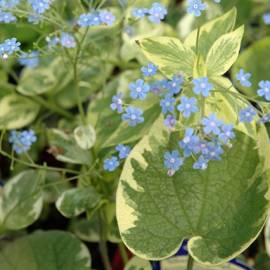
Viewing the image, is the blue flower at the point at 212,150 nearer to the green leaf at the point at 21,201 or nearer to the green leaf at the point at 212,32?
the green leaf at the point at 212,32

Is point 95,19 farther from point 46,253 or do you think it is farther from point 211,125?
point 46,253

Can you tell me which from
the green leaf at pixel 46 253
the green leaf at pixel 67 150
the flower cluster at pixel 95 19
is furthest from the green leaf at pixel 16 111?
the flower cluster at pixel 95 19

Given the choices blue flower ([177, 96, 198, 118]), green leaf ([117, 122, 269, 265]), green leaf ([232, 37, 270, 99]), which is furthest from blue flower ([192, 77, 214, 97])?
green leaf ([232, 37, 270, 99])

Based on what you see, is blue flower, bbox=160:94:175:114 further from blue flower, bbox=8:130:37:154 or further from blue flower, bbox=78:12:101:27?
blue flower, bbox=8:130:37:154

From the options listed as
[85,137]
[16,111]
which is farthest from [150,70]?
[16,111]

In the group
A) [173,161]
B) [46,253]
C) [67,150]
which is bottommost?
[46,253]

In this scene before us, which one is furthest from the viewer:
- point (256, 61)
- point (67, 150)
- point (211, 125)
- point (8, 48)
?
point (256, 61)
